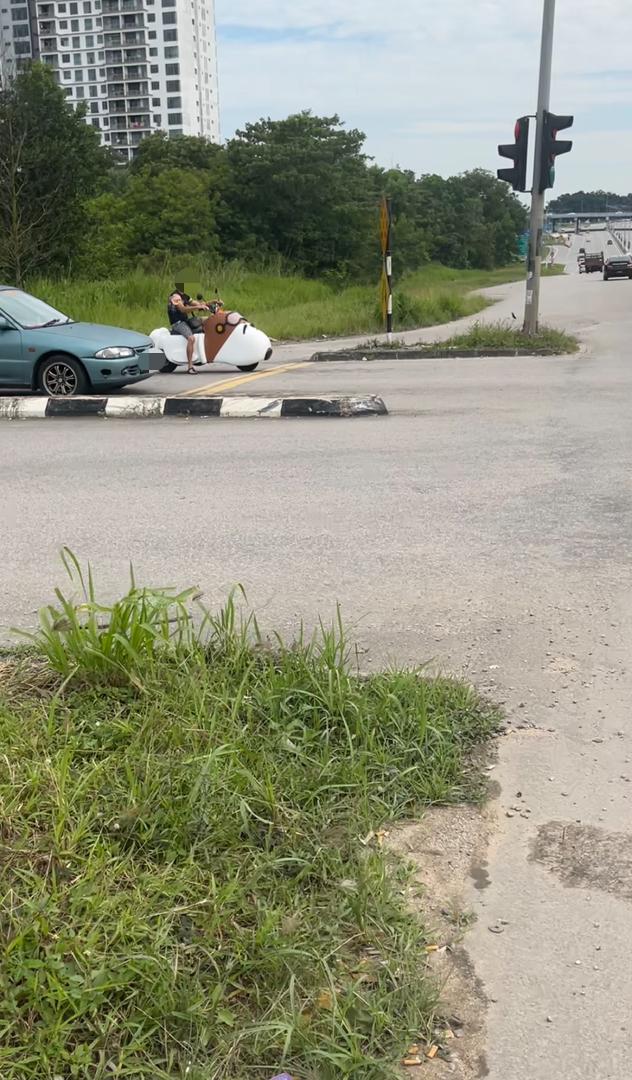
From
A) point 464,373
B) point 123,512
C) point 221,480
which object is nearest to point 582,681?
point 123,512

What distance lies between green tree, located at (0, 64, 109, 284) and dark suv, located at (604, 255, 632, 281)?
40617mm

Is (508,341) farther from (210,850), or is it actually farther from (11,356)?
(210,850)

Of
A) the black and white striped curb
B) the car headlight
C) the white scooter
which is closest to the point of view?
the black and white striped curb

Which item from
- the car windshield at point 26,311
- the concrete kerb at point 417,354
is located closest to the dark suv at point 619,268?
the concrete kerb at point 417,354

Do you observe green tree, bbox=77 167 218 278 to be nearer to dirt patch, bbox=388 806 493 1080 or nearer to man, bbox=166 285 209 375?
man, bbox=166 285 209 375

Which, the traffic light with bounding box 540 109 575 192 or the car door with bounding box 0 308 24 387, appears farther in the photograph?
the traffic light with bounding box 540 109 575 192

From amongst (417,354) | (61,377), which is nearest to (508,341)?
(417,354)

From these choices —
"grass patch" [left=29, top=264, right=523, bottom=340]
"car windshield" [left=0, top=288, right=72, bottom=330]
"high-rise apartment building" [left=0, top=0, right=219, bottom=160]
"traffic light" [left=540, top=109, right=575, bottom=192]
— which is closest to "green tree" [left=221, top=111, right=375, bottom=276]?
"grass patch" [left=29, top=264, right=523, bottom=340]

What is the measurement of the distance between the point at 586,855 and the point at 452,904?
462mm

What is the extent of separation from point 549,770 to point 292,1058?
154cm

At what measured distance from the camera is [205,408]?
1138cm

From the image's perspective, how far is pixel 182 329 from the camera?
1625 centimetres

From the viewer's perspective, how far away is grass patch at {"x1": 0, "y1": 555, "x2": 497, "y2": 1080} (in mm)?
2168

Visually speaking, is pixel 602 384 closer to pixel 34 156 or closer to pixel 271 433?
pixel 271 433
